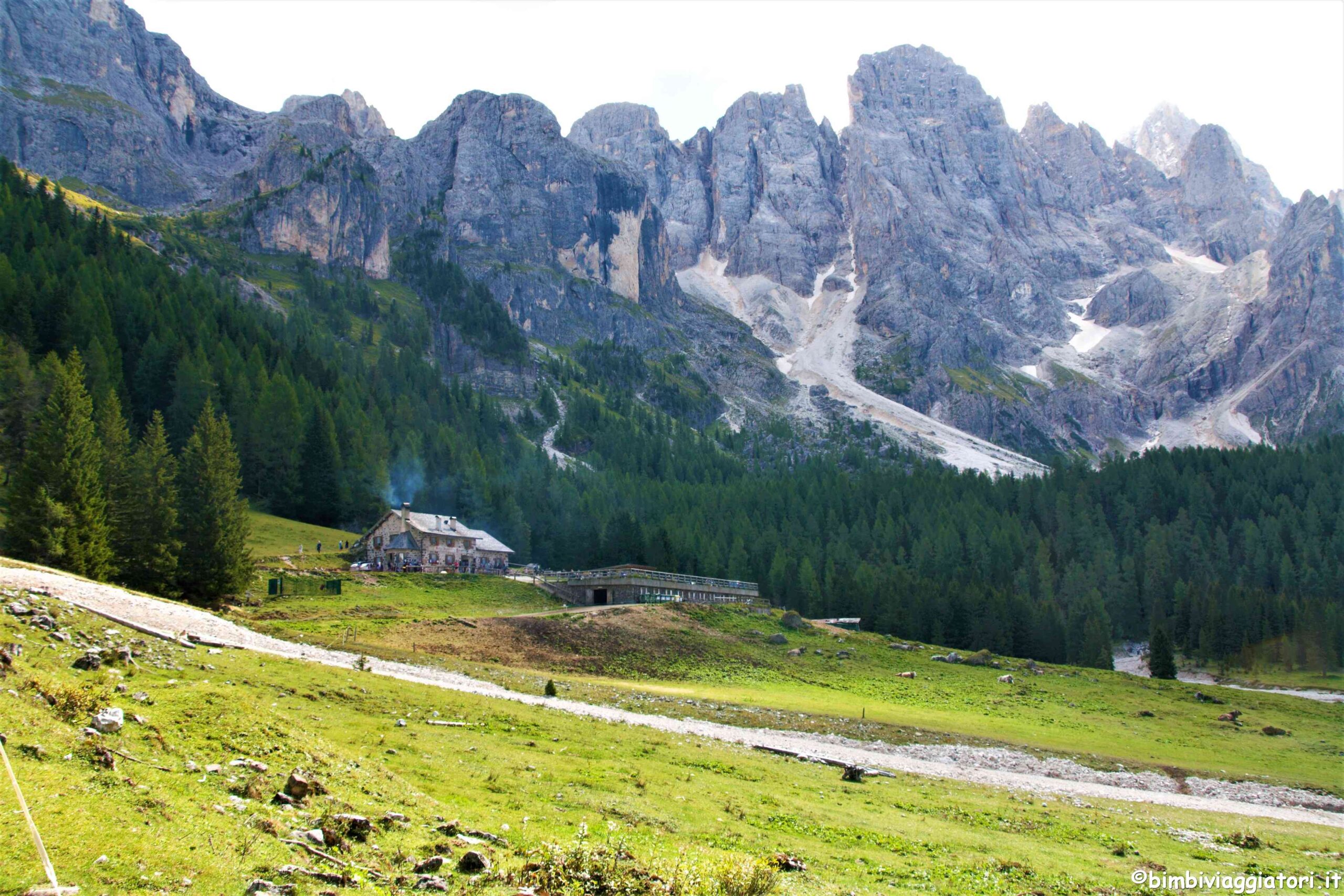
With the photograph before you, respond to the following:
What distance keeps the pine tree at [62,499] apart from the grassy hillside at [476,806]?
25731 mm

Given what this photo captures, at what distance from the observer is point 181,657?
30.1 metres

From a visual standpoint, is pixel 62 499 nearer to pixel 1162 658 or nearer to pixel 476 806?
pixel 476 806

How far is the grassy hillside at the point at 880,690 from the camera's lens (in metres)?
52.0

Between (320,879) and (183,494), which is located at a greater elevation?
(183,494)

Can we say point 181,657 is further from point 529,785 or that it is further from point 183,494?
point 183,494

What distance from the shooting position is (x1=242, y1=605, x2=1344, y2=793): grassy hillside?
52.0 metres

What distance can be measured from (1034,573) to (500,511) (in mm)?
84895

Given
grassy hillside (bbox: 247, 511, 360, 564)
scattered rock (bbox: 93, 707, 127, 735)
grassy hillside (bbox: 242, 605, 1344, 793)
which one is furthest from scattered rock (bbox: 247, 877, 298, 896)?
grassy hillside (bbox: 247, 511, 360, 564)

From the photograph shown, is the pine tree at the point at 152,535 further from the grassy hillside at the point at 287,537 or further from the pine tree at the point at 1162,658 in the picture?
the pine tree at the point at 1162,658

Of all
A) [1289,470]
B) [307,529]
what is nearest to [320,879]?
[307,529]

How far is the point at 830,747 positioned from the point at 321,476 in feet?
284

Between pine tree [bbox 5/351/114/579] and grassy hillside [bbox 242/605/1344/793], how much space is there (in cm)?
1216

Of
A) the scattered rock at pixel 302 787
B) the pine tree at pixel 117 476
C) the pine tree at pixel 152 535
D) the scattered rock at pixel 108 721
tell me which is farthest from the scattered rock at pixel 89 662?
the pine tree at pixel 117 476

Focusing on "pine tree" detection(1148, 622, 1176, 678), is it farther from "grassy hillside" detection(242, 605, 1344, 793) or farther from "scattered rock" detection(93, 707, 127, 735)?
"scattered rock" detection(93, 707, 127, 735)
